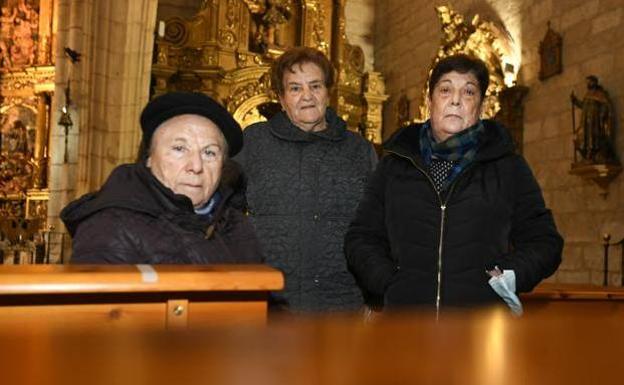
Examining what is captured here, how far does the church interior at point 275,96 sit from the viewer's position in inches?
321

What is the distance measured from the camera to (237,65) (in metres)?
13.2

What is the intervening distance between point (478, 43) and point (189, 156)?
30.8 feet

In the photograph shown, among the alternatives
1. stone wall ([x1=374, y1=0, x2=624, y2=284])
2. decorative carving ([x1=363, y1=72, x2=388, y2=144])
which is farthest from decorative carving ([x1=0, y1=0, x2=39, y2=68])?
→ stone wall ([x1=374, y1=0, x2=624, y2=284])

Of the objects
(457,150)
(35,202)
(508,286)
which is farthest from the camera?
(35,202)

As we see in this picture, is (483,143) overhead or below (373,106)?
below

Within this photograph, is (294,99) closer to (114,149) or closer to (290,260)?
(290,260)

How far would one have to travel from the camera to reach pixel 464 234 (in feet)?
7.58

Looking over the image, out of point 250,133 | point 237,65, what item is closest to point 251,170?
point 250,133

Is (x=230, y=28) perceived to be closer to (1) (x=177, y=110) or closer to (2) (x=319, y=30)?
(2) (x=319, y=30)

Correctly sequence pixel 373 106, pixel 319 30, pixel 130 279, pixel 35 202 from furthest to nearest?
1. pixel 373 106
2. pixel 319 30
3. pixel 35 202
4. pixel 130 279

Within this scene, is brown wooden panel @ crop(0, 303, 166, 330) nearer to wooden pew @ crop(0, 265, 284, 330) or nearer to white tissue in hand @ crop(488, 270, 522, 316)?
wooden pew @ crop(0, 265, 284, 330)

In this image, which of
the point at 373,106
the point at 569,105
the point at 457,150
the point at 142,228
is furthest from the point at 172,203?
the point at 373,106

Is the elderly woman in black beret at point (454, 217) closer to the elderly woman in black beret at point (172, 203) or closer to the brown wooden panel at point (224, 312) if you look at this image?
the elderly woman in black beret at point (172, 203)

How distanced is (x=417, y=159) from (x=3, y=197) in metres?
11.8
